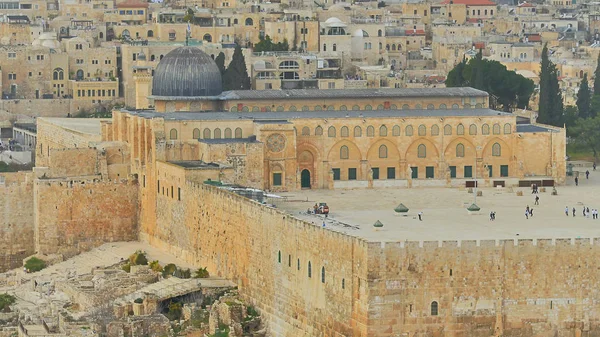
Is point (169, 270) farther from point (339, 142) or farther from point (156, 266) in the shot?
point (339, 142)

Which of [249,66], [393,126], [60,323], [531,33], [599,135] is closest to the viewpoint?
[60,323]

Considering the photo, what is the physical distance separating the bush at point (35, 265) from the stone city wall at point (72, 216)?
1057 mm

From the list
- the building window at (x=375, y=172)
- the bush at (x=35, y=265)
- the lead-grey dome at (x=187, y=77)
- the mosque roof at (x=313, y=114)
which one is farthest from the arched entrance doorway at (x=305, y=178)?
the bush at (x=35, y=265)

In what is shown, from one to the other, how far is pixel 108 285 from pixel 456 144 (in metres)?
16.1

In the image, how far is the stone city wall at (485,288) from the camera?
66.8 metres

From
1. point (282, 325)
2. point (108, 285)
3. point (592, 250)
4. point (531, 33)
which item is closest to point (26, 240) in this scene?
point (108, 285)

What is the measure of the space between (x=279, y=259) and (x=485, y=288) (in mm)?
7379

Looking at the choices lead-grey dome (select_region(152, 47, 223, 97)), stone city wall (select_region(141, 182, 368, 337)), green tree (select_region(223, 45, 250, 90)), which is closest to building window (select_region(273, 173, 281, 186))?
stone city wall (select_region(141, 182, 368, 337))

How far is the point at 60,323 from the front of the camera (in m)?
75.0

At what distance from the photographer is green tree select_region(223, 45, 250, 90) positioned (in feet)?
361

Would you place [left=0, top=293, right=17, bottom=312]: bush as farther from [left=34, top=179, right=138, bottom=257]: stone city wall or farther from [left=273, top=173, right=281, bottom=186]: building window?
[left=273, top=173, right=281, bottom=186]: building window

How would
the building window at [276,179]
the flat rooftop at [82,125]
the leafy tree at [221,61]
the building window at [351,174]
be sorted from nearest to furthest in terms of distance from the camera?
the building window at [276,179], the building window at [351,174], the flat rooftop at [82,125], the leafy tree at [221,61]

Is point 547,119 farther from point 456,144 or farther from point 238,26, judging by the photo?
point 238,26

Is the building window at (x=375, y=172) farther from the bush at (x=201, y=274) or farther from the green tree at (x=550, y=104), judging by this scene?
the green tree at (x=550, y=104)
